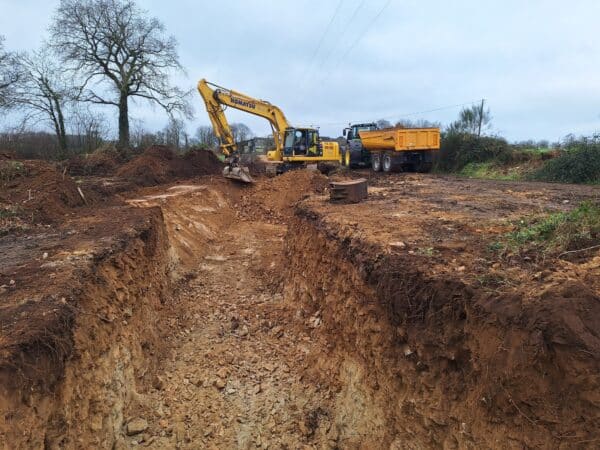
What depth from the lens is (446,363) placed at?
339cm

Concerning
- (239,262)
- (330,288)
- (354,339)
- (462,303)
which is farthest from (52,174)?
(462,303)

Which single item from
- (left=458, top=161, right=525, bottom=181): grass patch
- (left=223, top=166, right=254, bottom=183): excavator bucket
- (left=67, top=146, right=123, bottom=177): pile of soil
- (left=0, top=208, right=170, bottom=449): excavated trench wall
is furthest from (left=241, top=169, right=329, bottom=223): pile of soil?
(left=458, top=161, right=525, bottom=181): grass patch

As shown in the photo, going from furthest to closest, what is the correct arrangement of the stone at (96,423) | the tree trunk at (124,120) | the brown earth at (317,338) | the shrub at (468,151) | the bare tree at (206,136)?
the bare tree at (206,136), the tree trunk at (124,120), the shrub at (468,151), the stone at (96,423), the brown earth at (317,338)

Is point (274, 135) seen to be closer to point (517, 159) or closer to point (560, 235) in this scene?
point (517, 159)

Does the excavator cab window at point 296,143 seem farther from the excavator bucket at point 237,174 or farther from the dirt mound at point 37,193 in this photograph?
the dirt mound at point 37,193

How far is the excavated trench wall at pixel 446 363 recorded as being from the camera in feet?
8.16

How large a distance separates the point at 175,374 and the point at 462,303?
162 inches

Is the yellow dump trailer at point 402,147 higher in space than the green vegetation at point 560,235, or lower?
higher

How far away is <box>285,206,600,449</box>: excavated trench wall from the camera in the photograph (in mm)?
2486

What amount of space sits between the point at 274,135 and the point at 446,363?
17845 mm

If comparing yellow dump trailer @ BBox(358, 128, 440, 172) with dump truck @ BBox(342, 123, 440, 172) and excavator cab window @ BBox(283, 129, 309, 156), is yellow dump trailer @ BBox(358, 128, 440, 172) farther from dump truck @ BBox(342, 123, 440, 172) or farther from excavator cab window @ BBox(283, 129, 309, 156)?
excavator cab window @ BBox(283, 129, 309, 156)

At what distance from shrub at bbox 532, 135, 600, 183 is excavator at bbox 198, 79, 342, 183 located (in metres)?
9.49

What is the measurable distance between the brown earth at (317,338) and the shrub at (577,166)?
6.44 meters

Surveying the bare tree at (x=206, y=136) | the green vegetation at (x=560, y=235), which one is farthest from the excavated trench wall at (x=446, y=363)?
the bare tree at (x=206, y=136)
